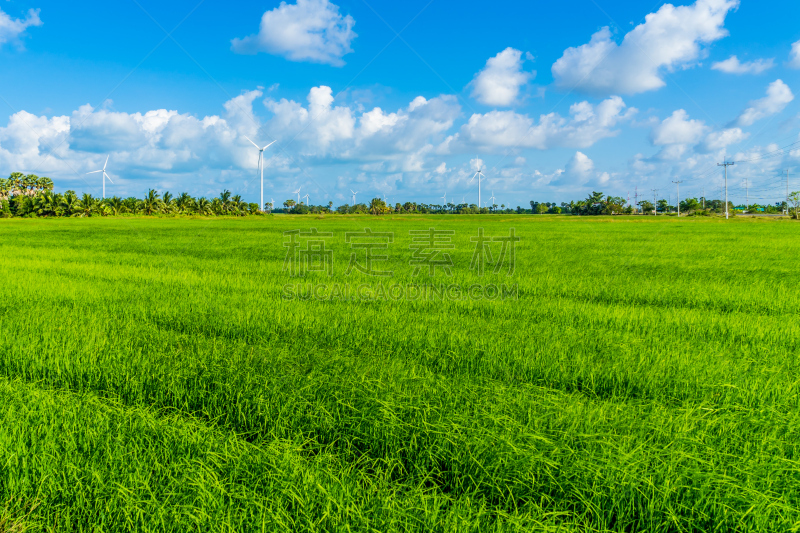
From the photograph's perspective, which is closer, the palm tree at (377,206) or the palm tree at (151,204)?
the palm tree at (151,204)

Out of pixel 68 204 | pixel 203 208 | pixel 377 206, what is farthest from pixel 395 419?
pixel 377 206

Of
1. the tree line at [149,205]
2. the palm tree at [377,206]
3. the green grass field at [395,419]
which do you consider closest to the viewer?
the green grass field at [395,419]

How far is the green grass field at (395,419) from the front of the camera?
1989mm

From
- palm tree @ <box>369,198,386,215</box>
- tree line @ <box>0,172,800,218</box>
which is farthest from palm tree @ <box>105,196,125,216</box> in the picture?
palm tree @ <box>369,198,386,215</box>

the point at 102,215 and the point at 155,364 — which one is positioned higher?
the point at 102,215

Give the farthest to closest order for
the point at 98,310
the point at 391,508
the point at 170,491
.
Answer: the point at 98,310 < the point at 170,491 < the point at 391,508

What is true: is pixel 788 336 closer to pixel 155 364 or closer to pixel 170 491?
pixel 170 491

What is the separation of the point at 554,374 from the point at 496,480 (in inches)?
65.5

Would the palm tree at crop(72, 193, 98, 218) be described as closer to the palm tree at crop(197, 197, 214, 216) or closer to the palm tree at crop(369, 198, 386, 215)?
the palm tree at crop(197, 197, 214, 216)

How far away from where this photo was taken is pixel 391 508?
6.22 feet

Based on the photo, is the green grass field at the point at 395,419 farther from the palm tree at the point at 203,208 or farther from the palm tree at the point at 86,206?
the palm tree at the point at 203,208

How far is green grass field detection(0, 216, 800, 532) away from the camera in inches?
78.3

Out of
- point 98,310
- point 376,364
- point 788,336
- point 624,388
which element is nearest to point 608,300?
point 788,336

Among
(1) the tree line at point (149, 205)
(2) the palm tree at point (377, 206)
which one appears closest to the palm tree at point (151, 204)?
(1) the tree line at point (149, 205)
